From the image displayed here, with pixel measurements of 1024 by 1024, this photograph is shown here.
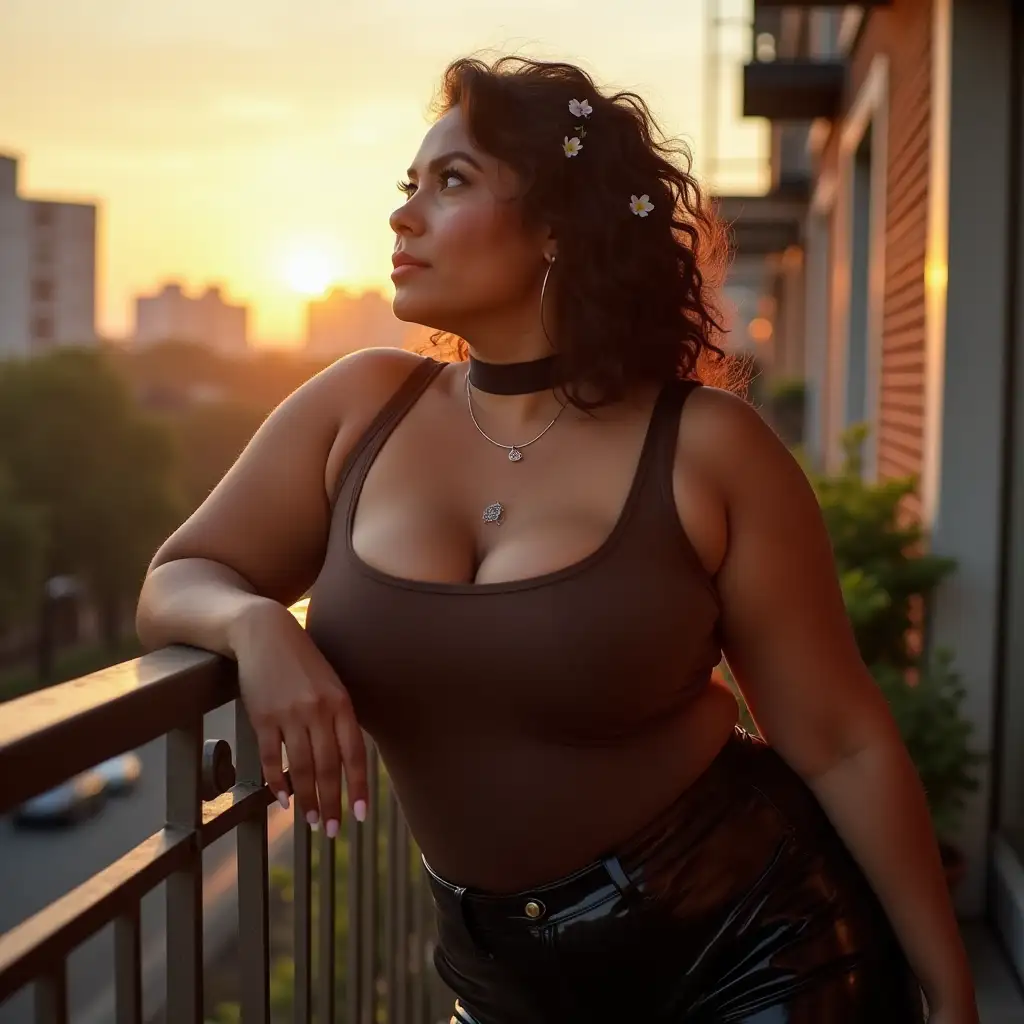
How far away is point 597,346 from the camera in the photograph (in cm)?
159

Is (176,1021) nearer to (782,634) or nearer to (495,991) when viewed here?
(495,991)

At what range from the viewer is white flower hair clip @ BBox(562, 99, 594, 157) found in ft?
Result: 5.32

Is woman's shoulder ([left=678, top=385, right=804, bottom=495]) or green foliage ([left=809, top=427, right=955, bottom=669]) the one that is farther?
green foliage ([left=809, top=427, right=955, bottom=669])

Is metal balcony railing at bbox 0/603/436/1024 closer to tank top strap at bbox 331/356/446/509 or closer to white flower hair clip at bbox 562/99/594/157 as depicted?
tank top strap at bbox 331/356/446/509

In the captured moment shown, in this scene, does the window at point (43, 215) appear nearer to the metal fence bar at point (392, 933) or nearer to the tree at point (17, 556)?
the tree at point (17, 556)

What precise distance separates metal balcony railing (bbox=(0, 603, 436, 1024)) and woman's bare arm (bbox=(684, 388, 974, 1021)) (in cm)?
56

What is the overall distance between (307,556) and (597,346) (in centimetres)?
44

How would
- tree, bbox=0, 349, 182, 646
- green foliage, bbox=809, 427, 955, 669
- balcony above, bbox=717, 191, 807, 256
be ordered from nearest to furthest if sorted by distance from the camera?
1. green foliage, bbox=809, 427, 955, 669
2. balcony above, bbox=717, 191, 807, 256
3. tree, bbox=0, 349, 182, 646

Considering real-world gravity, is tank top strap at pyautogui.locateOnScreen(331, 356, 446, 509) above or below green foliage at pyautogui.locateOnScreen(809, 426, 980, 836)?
above

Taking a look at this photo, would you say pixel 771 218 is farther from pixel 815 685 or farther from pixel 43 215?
pixel 43 215

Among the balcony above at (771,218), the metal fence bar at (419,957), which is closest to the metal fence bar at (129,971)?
the metal fence bar at (419,957)

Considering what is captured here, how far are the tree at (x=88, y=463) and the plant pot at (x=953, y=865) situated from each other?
1663 inches

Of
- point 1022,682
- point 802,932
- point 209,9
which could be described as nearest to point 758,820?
point 802,932

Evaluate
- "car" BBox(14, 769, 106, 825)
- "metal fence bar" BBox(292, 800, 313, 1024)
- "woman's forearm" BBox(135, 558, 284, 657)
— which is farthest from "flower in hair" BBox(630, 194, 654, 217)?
"car" BBox(14, 769, 106, 825)
